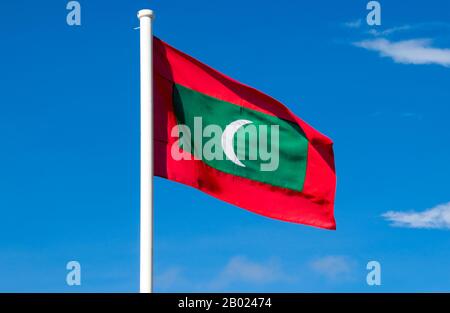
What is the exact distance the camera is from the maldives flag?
18406 mm

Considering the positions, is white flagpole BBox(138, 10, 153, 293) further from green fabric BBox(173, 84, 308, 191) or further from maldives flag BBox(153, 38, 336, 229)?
green fabric BBox(173, 84, 308, 191)

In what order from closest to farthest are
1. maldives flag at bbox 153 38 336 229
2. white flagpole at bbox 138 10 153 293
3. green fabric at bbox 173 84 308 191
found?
white flagpole at bbox 138 10 153 293
maldives flag at bbox 153 38 336 229
green fabric at bbox 173 84 308 191

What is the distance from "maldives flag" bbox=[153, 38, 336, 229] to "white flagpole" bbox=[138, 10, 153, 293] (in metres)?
0.59

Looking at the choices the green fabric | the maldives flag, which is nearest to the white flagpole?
the maldives flag

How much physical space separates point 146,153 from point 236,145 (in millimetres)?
2932

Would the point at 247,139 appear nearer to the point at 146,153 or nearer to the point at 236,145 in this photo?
the point at 236,145

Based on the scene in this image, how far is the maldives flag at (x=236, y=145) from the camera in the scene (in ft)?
60.4

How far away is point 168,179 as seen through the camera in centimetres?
1798

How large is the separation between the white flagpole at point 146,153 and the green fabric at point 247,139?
1159 mm

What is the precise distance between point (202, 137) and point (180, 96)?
0.87 metres

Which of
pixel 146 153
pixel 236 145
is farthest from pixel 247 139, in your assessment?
pixel 146 153

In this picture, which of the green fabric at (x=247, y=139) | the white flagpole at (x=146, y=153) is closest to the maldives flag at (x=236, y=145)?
the green fabric at (x=247, y=139)
